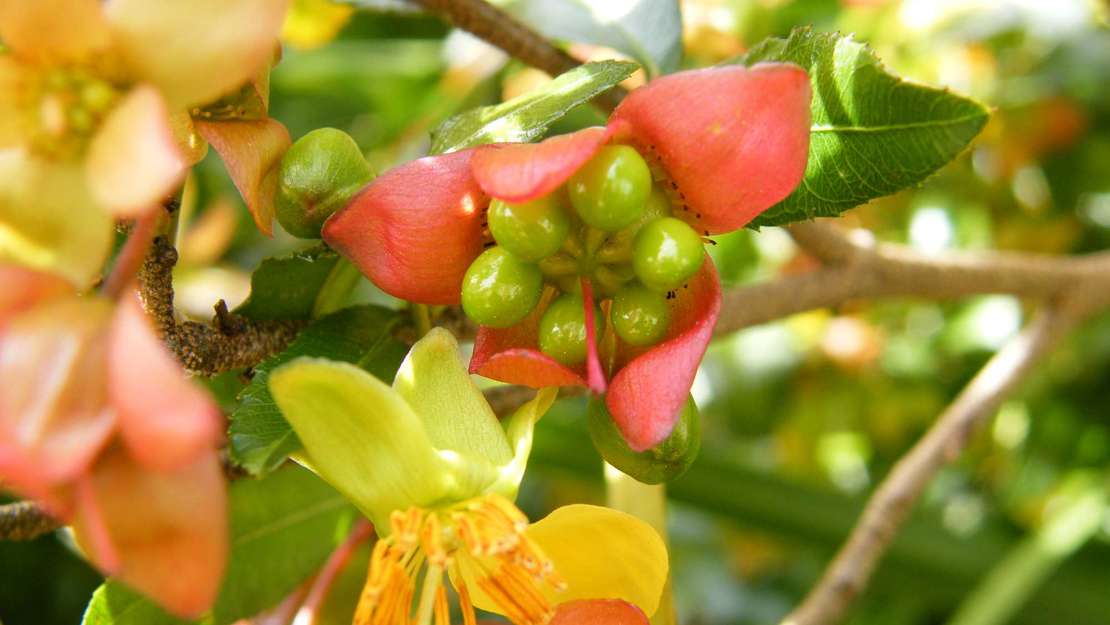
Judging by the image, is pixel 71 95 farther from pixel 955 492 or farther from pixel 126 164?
pixel 955 492

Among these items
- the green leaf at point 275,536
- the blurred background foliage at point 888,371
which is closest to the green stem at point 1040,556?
the blurred background foliage at point 888,371

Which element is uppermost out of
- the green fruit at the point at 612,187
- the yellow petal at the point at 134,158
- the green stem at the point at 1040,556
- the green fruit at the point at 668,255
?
the yellow petal at the point at 134,158

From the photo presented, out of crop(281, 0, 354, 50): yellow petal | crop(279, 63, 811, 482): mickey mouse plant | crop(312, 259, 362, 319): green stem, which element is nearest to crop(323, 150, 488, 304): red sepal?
crop(279, 63, 811, 482): mickey mouse plant

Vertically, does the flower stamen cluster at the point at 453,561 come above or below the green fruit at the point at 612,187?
below

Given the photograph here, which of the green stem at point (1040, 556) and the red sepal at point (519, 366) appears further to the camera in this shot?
the green stem at point (1040, 556)

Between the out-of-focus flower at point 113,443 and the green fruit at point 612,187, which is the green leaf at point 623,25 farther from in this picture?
the out-of-focus flower at point 113,443

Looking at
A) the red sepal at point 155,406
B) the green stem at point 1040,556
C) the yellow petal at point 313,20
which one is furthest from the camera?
the green stem at point 1040,556

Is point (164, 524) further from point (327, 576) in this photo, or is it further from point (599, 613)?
point (327, 576)
